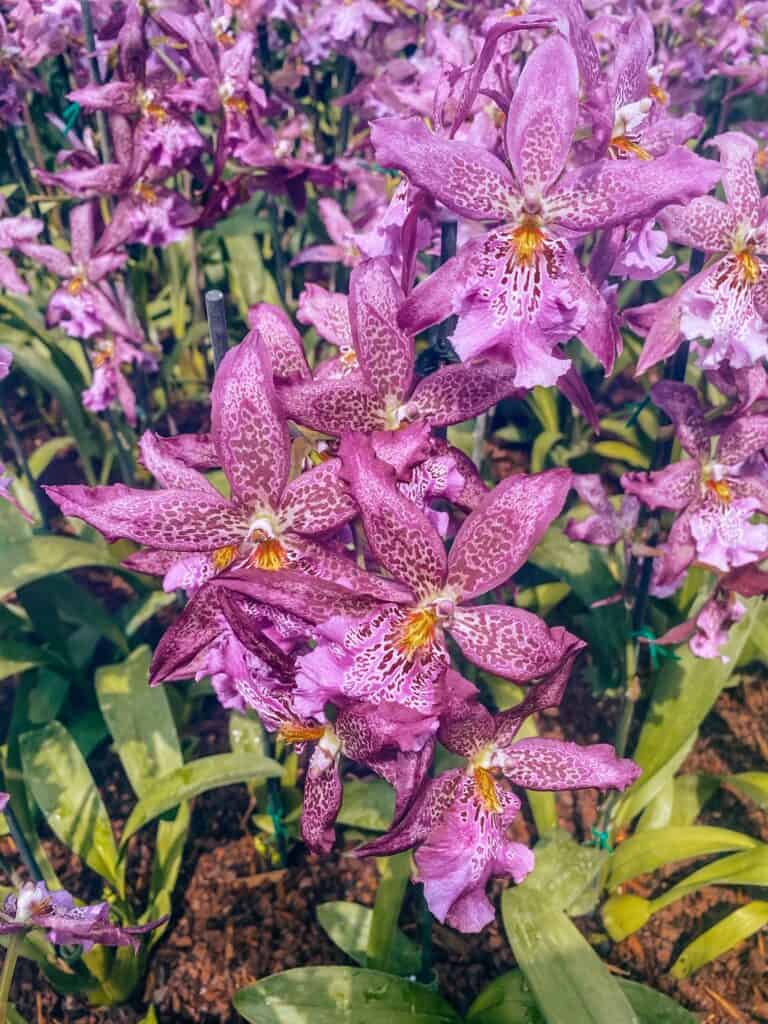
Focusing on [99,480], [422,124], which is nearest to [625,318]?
[422,124]

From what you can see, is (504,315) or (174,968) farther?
(174,968)

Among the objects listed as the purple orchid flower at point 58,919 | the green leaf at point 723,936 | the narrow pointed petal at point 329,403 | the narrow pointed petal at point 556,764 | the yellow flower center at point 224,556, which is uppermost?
the narrow pointed petal at point 329,403

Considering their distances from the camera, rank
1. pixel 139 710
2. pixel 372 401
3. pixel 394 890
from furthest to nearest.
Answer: pixel 139 710 → pixel 394 890 → pixel 372 401

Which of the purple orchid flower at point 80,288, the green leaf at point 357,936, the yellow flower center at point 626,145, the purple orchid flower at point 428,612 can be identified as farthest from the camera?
the purple orchid flower at point 80,288

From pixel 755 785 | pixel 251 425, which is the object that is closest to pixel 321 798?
pixel 251 425

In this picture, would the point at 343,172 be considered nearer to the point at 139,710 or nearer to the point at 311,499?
the point at 139,710

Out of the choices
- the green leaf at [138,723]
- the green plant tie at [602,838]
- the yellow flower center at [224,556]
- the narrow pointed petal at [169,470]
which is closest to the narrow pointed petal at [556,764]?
the yellow flower center at [224,556]

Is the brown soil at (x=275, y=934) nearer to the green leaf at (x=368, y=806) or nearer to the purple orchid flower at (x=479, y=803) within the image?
the green leaf at (x=368, y=806)

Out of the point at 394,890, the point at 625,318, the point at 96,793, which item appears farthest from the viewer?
the point at 96,793
